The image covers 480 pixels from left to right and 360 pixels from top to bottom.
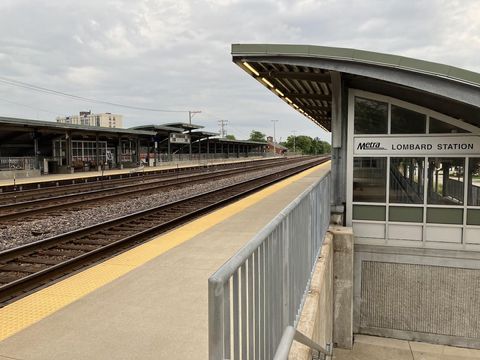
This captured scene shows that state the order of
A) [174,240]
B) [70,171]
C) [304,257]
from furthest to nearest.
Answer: [70,171] < [174,240] < [304,257]

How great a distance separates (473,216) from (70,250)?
366 inches

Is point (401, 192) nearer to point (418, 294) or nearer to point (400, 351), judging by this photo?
point (418, 294)

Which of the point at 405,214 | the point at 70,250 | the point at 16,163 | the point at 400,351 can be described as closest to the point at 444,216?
the point at 405,214

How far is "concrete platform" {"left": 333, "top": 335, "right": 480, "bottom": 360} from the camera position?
9742mm

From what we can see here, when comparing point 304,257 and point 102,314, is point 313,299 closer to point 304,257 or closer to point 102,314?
point 304,257

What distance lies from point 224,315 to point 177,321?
2957 mm

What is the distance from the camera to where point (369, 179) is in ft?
34.9

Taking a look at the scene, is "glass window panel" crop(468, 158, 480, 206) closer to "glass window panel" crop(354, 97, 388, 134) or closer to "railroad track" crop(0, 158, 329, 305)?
"glass window panel" crop(354, 97, 388, 134)

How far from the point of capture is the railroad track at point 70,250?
20.9ft

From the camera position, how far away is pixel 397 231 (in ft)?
34.1

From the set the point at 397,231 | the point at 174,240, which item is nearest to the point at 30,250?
the point at 174,240

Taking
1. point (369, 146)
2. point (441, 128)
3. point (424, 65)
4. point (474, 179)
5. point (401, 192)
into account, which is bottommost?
point (401, 192)

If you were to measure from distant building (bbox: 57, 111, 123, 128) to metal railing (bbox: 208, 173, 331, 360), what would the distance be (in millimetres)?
120946

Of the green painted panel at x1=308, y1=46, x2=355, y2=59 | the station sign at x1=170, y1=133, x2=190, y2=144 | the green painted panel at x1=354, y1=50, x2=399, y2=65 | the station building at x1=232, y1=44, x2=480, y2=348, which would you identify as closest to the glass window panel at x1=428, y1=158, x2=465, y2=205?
the station building at x1=232, y1=44, x2=480, y2=348
